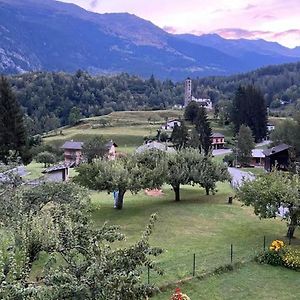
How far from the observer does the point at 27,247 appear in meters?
14.0

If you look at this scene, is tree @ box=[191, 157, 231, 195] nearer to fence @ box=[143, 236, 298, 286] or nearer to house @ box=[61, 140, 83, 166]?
fence @ box=[143, 236, 298, 286]

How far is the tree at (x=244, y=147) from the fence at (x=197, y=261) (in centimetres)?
4928

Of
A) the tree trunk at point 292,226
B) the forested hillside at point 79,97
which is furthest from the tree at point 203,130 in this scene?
the tree trunk at point 292,226

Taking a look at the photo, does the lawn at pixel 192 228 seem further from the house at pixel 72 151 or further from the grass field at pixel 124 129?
the grass field at pixel 124 129

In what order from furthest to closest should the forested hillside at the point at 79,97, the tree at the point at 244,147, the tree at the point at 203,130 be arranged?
the forested hillside at the point at 79,97 < the tree at the point at 203,130 < the tree at the point at 244,147

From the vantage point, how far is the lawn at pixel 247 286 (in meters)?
18.0

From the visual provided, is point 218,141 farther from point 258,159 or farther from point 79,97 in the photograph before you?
point 79,97

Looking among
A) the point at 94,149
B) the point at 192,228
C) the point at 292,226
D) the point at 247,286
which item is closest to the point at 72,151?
the point at 94,149

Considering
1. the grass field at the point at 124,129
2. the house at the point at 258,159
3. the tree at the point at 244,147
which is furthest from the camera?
the grass field at the point at 124,129

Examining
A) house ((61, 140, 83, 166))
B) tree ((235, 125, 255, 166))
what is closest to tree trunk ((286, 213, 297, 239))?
tree ((235, 125, 255, 166))

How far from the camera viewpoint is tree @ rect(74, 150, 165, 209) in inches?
1225

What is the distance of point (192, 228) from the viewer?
28.4 meters

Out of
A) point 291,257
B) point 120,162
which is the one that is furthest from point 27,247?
point 120,162

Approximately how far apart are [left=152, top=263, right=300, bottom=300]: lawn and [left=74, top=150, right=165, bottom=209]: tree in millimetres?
11800
